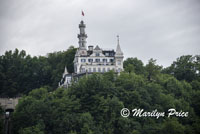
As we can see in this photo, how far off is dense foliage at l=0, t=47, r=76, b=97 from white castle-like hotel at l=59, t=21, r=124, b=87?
5.76 meters

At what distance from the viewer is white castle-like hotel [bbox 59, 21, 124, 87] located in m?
74.7

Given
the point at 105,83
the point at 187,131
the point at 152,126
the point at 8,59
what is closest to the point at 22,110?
the point at 105,83

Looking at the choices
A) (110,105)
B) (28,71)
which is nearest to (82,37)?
(28,71)

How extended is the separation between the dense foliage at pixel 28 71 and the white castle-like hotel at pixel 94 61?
576cm

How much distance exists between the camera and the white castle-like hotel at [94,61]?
245 ft

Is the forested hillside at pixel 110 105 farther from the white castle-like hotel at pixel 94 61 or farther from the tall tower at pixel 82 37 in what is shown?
the tall tower at pixel 82 37

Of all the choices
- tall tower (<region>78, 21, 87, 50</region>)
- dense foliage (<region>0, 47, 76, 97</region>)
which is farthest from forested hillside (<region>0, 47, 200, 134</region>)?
tall tower (<region>78, 21, 87, 50</region>)

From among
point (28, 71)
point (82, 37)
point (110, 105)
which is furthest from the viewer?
point (28, 71)

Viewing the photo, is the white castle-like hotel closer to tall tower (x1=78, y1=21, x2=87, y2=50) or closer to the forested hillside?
tall tower (x1=78, y1=21, x2=87, y2=50)

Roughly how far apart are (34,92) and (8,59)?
27779 mm

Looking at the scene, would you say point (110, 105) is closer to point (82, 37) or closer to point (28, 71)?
point (82, 37)

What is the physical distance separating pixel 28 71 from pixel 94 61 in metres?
17.6

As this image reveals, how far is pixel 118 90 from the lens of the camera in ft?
206

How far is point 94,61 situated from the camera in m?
75.8
